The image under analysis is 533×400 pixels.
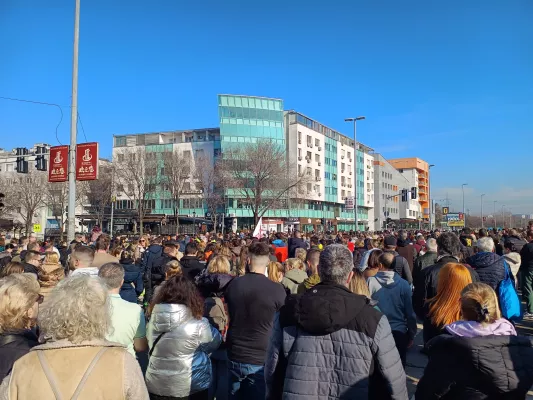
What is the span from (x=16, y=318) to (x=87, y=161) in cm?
1331

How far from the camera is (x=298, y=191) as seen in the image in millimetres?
49531

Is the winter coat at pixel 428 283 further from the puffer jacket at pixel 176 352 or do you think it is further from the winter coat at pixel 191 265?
the winter coat at pixel 191 265

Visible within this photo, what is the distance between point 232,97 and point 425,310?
59.3 meters

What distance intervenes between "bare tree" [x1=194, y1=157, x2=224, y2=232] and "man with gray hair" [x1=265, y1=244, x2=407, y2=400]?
44.1 meters

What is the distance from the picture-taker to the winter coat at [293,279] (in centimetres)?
625

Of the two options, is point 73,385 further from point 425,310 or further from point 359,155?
point 359,155

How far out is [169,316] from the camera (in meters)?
3.65

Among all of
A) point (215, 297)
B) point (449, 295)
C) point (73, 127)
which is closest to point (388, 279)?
point (449, 295)

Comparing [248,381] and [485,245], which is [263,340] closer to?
[248,381]

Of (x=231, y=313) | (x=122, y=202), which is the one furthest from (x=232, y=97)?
(x=231, y=313)

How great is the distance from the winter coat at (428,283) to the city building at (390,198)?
269ft

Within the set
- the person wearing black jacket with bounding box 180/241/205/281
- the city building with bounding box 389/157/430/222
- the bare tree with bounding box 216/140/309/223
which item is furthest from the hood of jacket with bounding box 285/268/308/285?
the city building with bounding box 389/157/430/222

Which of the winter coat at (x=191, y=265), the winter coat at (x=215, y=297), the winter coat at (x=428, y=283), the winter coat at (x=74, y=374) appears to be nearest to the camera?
the winter coat at (x=74, y=374)

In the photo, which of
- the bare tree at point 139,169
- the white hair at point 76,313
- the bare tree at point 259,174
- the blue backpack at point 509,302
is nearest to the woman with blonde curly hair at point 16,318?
the white hair at point 76,313
